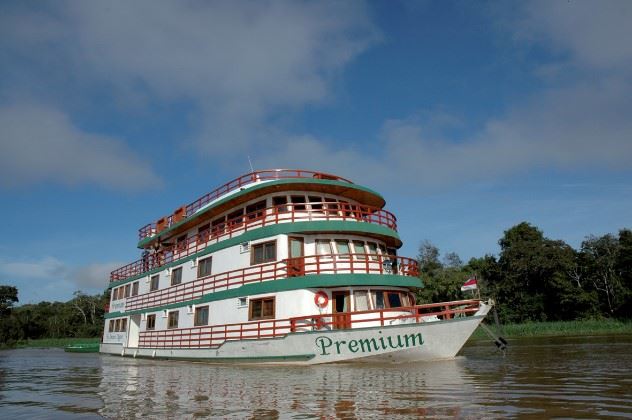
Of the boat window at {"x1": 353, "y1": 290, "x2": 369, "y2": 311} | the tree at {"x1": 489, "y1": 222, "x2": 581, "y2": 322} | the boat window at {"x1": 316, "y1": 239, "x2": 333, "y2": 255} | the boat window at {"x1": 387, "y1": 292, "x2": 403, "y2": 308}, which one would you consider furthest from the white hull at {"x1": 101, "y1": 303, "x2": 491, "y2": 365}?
the tree at {"x1": 489, "y1": 222, "x2": 581, "y2": 322}

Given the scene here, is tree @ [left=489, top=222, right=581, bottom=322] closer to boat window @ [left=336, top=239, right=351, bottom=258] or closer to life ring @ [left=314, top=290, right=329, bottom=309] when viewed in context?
boat window @ [left=336, top=239, right=351, bottom=258]

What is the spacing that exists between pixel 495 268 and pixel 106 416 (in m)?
53.3

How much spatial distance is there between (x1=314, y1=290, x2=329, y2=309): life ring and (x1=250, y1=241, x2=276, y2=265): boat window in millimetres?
2208

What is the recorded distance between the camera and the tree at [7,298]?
6800 centimetres

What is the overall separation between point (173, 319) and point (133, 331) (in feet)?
18.8

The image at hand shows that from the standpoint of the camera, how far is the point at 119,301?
1055 inches

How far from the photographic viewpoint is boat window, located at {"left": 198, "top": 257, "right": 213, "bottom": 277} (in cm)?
1869

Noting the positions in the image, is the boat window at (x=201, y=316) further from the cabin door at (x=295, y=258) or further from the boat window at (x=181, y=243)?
the cabin door at (x=295, y=258)

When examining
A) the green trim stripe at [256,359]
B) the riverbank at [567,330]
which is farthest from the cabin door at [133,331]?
the riverbank at [567,330]

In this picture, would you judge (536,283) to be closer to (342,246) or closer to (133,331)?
(342,246)

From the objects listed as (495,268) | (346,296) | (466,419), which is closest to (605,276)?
(495,268)

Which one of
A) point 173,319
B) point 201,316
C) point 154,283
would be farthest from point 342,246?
point 154,283

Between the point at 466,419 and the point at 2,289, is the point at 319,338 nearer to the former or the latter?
the point at 466,419

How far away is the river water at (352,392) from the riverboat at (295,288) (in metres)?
0.89
